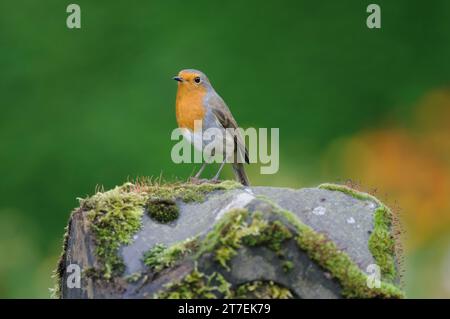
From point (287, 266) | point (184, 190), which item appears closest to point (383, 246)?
point (287, 266)

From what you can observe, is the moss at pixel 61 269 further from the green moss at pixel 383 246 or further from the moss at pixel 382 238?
the green moss at pixel 383 246

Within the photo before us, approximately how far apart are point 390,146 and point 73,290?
20.2 feet

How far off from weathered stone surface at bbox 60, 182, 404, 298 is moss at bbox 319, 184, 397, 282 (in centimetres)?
4

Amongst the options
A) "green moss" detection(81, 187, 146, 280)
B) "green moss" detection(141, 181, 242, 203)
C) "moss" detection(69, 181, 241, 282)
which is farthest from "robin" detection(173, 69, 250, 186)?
"green moss" detection(81, 187, 146, 280)

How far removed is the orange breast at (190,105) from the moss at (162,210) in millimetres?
2083

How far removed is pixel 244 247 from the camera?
4641 mm

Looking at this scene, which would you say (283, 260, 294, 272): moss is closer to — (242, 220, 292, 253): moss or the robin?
(242, 220, 292, 253): moss

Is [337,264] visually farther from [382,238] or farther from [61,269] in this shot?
[61,269]

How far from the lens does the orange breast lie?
7230mm

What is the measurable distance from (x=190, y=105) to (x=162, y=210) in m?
2.18

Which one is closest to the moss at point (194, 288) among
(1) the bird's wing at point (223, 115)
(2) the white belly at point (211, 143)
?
(2) the white belly at point (211, 143)

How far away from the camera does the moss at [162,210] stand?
16.9 feet

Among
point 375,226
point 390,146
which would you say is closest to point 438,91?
point 390,146

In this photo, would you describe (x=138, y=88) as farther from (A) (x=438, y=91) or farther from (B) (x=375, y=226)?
(B) (x=375, y=226)
